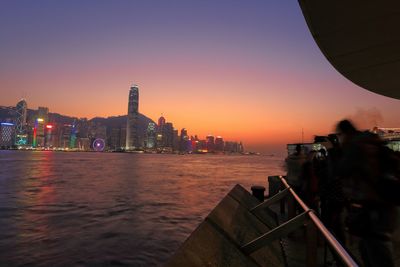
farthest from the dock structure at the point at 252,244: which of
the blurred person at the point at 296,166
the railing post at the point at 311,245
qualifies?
the blurred person at the point at 296,166

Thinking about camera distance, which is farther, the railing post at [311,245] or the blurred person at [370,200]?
the railing post at [311,245]

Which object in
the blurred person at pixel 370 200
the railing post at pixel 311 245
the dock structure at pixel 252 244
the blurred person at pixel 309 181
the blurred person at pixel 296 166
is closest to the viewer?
the blurred person at pixel 370 200

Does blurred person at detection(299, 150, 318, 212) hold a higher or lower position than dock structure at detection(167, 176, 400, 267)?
higher

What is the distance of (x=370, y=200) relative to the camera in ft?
9.87

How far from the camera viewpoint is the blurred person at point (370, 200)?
9.84ft

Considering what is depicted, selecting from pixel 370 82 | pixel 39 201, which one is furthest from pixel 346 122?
pixel 39 201

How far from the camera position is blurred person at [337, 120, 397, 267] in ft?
9.84

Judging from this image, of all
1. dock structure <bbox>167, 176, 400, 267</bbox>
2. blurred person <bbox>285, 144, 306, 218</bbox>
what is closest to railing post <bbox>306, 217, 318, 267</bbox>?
dock structure <bbox>167, 176, 400, 267</bbox>

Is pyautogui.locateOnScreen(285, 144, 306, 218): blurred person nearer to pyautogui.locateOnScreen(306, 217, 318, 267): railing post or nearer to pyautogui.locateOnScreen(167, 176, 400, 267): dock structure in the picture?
pyautogui.locateOnScreen(167, 176, 400, 267): dock structure

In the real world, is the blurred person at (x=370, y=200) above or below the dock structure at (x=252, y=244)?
above

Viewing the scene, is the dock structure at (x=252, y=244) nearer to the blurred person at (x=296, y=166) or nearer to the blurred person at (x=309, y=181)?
the blurred person at (x=309, y=181)

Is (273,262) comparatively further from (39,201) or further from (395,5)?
(39,201)

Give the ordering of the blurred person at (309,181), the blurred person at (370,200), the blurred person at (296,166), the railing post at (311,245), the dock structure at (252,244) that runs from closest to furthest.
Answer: the blurred person at (370,200) < the dock structure at (252,244) < the railing post at (311,245) < the blurred person at (309,181) < the blurred person at (296,166)

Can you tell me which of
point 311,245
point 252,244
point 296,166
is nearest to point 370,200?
point 311,245
